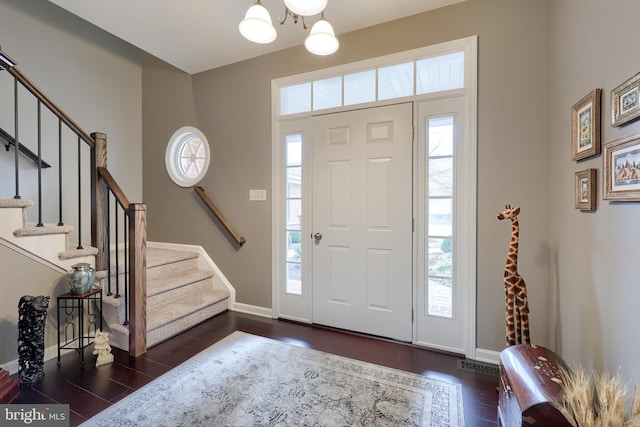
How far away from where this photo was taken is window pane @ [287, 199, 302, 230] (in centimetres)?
289

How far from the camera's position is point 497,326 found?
2154 mm

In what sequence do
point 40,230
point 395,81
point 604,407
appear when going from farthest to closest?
point 395,81 → point 40,230 → point 604,407

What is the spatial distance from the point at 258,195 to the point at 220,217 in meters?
0.54

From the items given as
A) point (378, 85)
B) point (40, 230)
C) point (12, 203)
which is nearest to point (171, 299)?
point (40, 230)

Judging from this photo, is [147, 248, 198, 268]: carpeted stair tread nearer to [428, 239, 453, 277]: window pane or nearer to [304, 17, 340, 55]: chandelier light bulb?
[304, 17, 340, 55]: chandelier light bulb

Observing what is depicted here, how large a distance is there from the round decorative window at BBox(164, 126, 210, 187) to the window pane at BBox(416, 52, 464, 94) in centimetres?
258

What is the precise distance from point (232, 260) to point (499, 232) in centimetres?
266

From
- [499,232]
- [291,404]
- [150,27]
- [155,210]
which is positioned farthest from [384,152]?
[155,210]

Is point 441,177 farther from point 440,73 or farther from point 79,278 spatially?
point 79,278

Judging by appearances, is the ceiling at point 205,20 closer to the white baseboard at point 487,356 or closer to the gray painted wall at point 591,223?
the gray painted wall at point 591,223

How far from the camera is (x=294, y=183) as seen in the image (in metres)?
2.91

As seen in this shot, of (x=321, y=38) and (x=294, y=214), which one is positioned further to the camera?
(x=294, y=214)

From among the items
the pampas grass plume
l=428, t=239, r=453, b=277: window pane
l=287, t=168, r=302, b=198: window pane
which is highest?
l=287, t=168, r=302, b=198: window pane

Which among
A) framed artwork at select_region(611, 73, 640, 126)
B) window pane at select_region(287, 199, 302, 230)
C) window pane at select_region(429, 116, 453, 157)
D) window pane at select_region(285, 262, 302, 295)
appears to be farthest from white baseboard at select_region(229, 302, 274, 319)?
framed artwork at select_region(611, 73, 640, 126)
